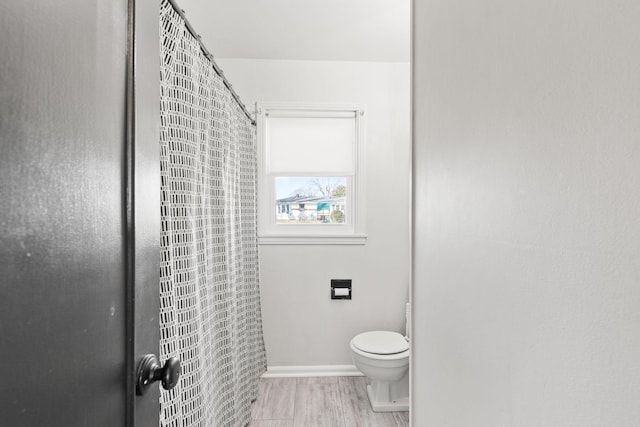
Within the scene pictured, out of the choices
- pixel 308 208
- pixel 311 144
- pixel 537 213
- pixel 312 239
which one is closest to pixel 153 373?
pixel 537 213

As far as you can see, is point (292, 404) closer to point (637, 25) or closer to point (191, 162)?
point (191, 162)

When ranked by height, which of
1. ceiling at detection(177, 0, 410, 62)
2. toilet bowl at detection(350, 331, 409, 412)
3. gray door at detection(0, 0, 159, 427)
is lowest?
toilet bowl at detection(350, 331, 409, 412)

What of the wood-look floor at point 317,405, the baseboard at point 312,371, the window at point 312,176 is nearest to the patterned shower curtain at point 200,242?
the wood-look floor at point 317,405

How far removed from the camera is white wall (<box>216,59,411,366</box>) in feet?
9.49

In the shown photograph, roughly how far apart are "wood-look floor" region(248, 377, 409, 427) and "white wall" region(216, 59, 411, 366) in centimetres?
20

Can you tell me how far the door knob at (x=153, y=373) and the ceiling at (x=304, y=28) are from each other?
2.03m

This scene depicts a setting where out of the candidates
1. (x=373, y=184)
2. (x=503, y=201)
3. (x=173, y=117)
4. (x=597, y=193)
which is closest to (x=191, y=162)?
(x=173, y=117)

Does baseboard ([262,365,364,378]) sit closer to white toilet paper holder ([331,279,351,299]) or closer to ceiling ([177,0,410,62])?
white toilet paper holder ([331,279,351,299])

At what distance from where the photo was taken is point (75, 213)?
1.65ft

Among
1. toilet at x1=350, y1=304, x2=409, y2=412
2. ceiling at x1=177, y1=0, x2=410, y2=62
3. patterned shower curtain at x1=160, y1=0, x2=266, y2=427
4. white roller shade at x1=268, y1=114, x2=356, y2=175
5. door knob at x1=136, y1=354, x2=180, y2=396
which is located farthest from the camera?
white roller shade at x1=268, y1=114, x2=356, y2=175

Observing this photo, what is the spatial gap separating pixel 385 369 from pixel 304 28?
223 centimetres

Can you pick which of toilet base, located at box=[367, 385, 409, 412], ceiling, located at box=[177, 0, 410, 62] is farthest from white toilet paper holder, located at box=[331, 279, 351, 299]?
ceiling, located at box=[177, 0, 410, 62]

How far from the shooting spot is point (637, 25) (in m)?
0.43

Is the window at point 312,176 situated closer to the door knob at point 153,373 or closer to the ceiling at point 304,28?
the ceiling at point 304,28
